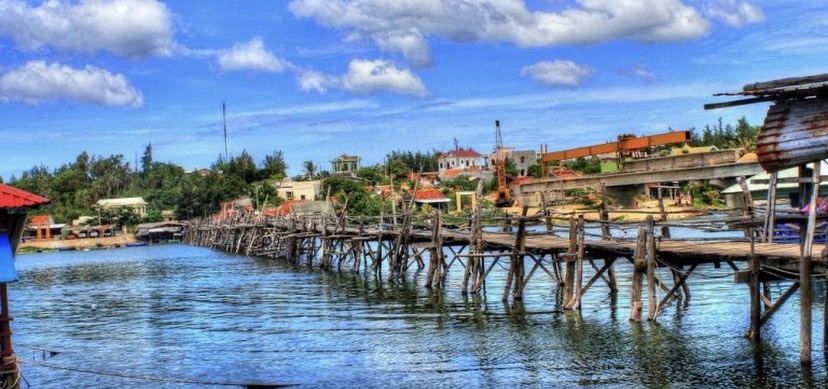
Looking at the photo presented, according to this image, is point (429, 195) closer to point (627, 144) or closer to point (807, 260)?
point (627, 144)

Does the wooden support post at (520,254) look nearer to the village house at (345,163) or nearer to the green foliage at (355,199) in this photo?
the green foliage at (355,199)

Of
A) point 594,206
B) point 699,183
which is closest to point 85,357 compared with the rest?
point 594,206

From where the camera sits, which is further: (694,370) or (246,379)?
(246,379)

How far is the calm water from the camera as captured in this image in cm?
1589

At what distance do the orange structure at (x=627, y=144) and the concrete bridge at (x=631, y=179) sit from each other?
2.07 m

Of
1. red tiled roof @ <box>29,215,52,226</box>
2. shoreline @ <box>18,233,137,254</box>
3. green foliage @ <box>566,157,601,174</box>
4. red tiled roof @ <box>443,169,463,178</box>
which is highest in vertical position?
red tiled roof @ <box>443,169,463,178</box>

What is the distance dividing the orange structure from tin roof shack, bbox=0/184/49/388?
133ft

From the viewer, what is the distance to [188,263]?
5834 cm

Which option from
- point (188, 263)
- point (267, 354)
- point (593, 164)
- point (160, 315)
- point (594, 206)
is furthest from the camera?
point (593, 164)

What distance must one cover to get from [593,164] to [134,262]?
48564 millimetres

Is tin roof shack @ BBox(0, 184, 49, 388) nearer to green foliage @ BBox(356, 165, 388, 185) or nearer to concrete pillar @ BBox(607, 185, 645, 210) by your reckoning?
concrete pillar @ BBox(607, 185, 645, 210)

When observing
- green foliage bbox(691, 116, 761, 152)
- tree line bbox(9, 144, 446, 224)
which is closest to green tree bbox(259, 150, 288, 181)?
tree line bbox(9, 144, 446, 224)

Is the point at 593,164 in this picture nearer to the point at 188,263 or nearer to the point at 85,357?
the point at 188,263

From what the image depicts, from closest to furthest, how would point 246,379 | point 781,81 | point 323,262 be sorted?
point 781,81 → point 246,379 → point 323,262
